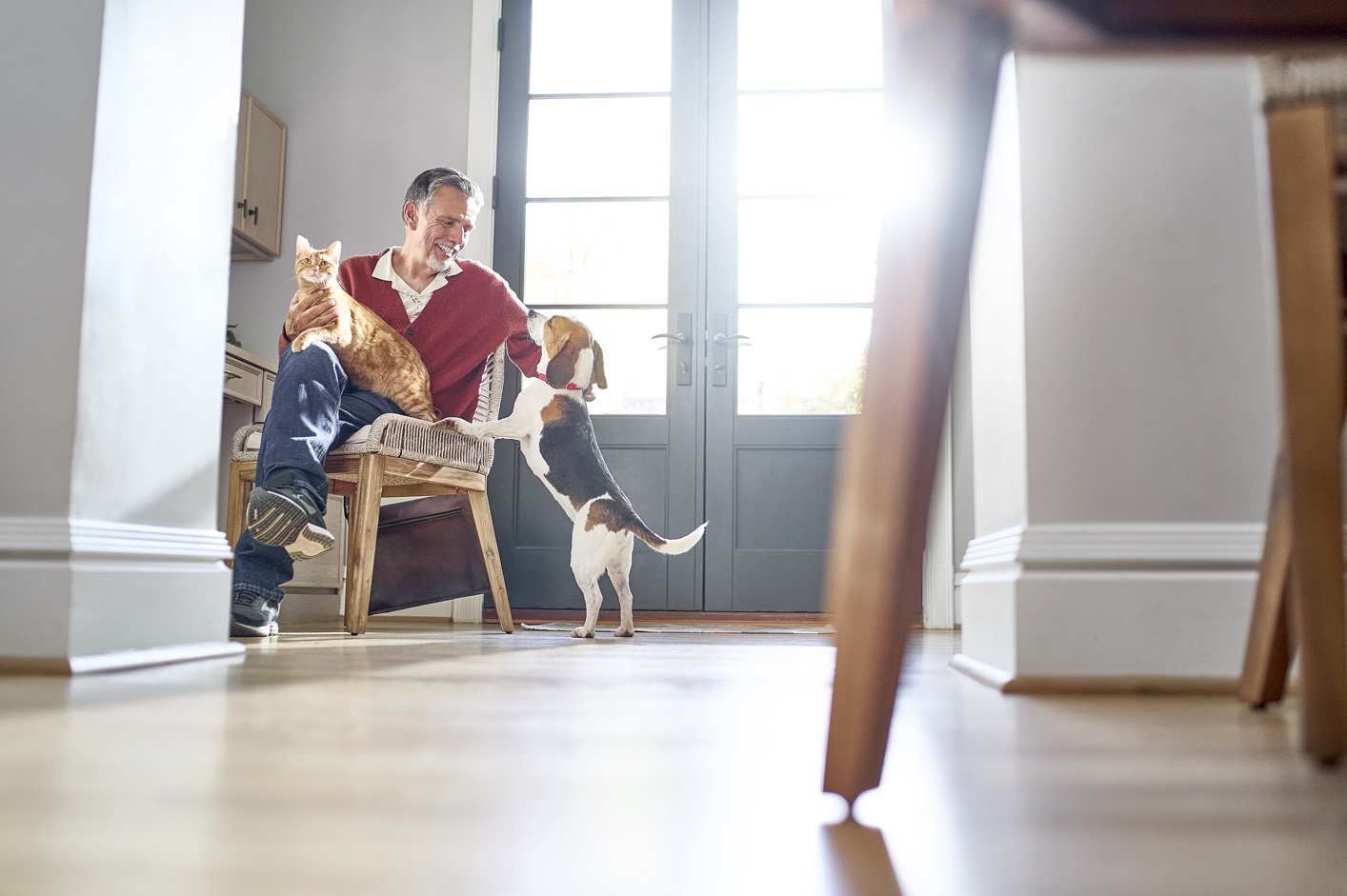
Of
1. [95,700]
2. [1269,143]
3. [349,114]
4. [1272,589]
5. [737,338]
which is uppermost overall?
[349,114]

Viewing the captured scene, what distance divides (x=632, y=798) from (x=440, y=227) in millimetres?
2664

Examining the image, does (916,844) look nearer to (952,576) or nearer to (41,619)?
(41,619)

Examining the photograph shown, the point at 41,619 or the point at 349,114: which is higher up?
the point at 349,114

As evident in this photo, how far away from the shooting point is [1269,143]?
816mm

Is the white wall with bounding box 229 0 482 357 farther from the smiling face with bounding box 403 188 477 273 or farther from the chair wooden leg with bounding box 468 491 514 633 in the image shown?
the chair wooden leg with bounding box 468 491 514 633

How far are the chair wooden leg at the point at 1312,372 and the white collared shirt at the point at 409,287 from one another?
2535mm

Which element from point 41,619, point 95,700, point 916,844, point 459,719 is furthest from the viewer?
point 41,619

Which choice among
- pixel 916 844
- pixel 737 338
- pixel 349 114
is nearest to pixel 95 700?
pixel 916 844

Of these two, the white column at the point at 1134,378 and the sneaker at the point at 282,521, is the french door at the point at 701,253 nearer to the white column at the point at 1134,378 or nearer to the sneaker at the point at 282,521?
the sneaker at the point at 282,521

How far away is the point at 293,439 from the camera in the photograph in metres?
2.39

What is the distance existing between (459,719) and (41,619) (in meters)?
0.76

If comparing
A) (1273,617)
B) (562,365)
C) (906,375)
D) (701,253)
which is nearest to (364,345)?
(562,365)

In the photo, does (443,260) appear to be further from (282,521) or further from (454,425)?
(282,521)

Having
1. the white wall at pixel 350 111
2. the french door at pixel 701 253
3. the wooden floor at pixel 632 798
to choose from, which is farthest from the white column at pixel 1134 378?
the white wall at pixel 350 111
